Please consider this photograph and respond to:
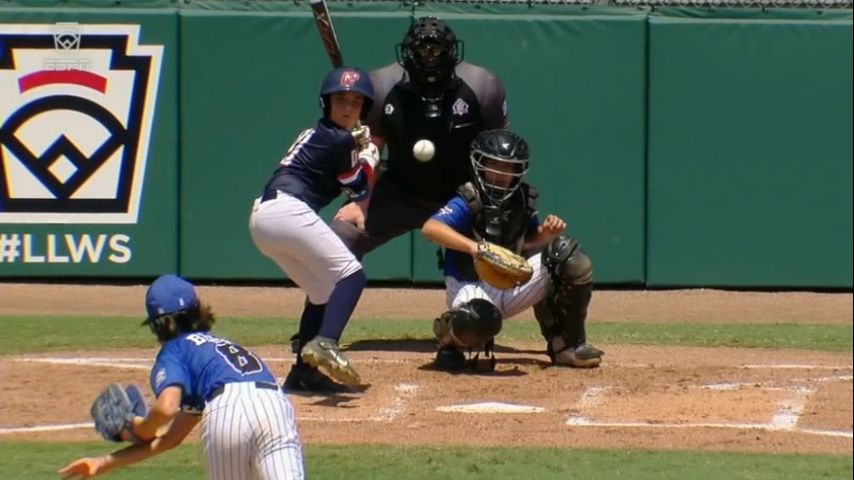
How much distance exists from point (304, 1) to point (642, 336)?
14.8 feet

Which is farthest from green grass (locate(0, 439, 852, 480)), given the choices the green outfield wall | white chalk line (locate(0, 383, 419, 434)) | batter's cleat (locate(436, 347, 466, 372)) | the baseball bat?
the green outfield wall

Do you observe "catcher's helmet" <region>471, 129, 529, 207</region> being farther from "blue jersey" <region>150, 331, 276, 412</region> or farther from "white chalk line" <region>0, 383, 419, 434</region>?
"blue jersey" <region>150, 331, 276, 412</region>

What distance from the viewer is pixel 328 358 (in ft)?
21.9

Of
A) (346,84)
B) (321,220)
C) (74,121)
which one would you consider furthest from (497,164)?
(74,121)

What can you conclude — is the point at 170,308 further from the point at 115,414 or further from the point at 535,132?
the point at 535,132

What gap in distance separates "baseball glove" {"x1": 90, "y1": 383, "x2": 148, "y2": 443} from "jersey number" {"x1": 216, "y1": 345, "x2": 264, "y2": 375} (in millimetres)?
336

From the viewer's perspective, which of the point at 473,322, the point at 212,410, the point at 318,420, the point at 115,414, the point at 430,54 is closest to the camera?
the point at 115,414

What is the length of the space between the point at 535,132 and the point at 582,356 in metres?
4.65

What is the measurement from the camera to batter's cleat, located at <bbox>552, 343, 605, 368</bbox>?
806cm

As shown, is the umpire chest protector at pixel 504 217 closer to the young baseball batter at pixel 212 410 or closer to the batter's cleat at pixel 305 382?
the batter's cleat at pixel 305 382

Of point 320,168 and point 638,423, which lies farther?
point 320,168

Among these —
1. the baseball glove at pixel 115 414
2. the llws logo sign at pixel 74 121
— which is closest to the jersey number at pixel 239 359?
the baseball glove at pixel 115 414

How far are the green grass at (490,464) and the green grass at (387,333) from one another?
3.00 m

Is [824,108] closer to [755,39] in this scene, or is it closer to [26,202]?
[755,39]
